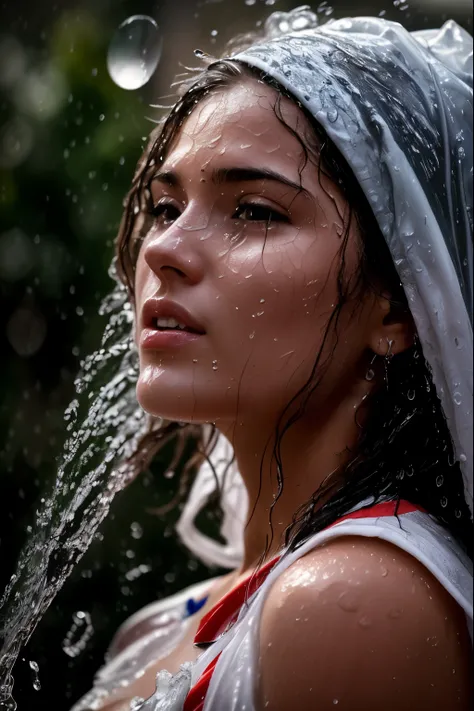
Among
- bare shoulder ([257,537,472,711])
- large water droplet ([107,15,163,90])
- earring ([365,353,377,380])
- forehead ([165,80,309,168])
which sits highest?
large water droplet ([107,15,163,90])

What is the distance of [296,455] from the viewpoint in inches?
57.1

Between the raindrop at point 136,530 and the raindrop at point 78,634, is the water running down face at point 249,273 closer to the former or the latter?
the raindrop at point 78,634

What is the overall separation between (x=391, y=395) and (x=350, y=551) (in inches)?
13.7

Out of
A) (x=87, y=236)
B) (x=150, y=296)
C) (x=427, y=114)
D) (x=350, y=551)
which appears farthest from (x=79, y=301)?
(x=350, y=551)

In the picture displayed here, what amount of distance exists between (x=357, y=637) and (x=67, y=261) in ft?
7.22

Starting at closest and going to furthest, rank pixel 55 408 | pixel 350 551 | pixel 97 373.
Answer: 1. pixel 350 551
2. pixel 97 373
3. pixel 55 408

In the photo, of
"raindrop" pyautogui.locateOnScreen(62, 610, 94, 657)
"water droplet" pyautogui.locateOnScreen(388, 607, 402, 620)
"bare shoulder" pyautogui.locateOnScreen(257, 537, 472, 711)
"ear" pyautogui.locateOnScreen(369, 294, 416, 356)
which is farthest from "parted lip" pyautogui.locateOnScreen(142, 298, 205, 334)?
"raindrop" pyautogui.locateOnScreen(62, 610, 94, 657)

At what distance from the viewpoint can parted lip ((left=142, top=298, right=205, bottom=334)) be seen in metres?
1.33

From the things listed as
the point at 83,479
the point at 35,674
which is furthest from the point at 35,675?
the point at 83,479

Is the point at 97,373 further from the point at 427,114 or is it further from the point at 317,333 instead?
the point at 427,114

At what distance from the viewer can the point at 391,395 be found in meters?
1.42

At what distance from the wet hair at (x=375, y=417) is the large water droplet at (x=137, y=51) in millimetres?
415

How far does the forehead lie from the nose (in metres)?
0.15

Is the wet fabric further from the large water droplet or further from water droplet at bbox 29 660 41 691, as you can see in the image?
water droplet at bbox 29 660 41 691
